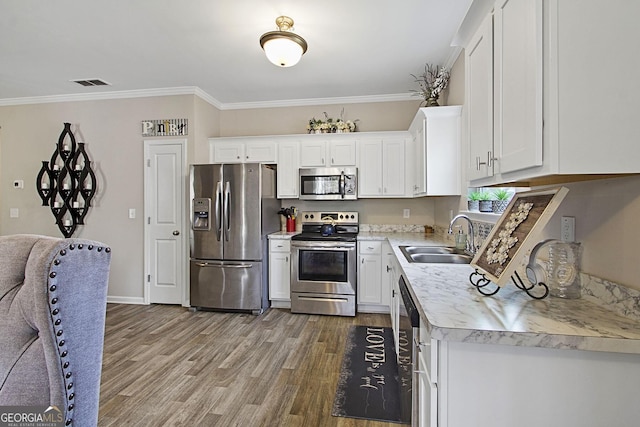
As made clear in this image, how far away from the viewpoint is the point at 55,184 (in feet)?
13.1

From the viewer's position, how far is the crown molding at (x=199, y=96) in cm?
390

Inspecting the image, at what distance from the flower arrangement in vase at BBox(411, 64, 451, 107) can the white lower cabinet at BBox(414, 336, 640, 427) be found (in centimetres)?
257

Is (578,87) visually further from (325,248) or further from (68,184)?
(68,184)

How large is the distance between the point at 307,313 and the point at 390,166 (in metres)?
2.04

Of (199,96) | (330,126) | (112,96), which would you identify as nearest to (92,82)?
(112,96)

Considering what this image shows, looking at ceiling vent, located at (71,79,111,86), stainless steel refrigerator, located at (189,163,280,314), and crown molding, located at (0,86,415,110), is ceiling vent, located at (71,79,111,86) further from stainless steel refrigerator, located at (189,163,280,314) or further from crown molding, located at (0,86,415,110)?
stainless steel refrigerator, located at (189,163,280,314)

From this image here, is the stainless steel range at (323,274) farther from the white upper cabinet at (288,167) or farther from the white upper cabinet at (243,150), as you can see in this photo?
the white upper cabinet at (243,150)

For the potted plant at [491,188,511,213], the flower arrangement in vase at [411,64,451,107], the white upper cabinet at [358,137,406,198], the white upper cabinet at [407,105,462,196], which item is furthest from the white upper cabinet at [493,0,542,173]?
the white upper cabinet at [358,137,406,198]

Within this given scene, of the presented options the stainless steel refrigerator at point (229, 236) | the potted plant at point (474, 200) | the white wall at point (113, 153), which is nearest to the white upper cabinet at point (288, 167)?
the stainless steel refrigerator at point (229, 236)

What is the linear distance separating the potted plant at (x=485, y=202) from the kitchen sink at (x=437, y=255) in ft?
1.20

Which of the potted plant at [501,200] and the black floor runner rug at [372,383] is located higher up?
the potted plant at [501,200]

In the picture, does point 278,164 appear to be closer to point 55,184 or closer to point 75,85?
point 75,85

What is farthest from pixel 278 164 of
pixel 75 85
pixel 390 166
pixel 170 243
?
pixel 75 85

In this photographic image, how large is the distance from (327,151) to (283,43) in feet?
5.48
